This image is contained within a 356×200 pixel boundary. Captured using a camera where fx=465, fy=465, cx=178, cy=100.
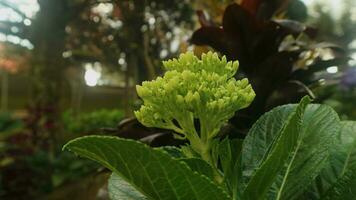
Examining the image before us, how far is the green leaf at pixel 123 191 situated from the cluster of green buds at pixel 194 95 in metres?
0.12

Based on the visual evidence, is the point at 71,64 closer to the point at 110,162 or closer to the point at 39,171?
the point at 39,171

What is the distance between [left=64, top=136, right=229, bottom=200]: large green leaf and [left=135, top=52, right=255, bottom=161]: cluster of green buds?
8 centimetres

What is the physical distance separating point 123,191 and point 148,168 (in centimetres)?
19

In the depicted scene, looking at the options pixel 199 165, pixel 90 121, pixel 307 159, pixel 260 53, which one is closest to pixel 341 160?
pixel 307 159

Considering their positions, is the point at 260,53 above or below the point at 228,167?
above

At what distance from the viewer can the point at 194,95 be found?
1.50 feet

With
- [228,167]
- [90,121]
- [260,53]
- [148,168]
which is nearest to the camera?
[148,168]

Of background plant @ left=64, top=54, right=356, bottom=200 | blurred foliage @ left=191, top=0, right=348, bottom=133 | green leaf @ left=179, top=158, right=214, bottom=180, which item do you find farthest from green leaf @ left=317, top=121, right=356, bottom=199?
blurred foliage @ left=191, top=0, right=348, bottom=133

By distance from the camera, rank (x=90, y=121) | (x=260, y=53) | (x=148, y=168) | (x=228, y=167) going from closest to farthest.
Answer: (x=148, y=168) → (x=228, y=167) → (x=260, y=53) → (x=90, y=121)

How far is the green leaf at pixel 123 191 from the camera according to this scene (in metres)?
0.58

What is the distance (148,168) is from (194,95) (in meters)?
0.09

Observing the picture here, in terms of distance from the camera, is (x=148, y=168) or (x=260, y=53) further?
(x=260, y=53)

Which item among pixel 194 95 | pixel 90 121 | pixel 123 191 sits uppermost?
pixel 194 95

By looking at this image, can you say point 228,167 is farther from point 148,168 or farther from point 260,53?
point 260,53
